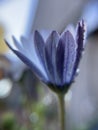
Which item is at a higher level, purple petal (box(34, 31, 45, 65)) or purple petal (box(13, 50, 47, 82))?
purple petal (box(34, 31, 45, 65))

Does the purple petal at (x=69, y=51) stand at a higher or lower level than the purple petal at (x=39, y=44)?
lower

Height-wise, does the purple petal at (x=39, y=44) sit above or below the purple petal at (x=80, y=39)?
above

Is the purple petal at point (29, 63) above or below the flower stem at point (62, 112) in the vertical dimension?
above

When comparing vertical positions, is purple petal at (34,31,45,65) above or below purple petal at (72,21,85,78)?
above

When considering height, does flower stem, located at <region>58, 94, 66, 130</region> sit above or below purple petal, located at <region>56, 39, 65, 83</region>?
below

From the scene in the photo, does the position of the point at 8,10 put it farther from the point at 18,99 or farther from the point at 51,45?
the point at 51,45

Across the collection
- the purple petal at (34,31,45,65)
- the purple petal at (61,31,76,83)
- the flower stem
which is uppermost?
the purple petal at (34,31,45,65)

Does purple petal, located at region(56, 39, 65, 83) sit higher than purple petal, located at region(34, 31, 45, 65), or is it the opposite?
purple petal, located at region(34, 31, 45, 65)

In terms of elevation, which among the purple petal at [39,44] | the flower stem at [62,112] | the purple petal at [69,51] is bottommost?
the flower stem at [62,112]

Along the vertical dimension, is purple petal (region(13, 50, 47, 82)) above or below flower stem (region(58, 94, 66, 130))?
above
